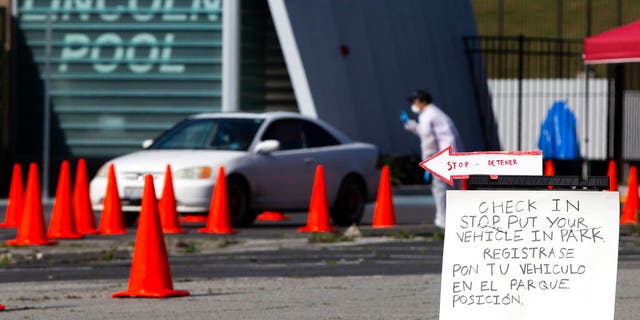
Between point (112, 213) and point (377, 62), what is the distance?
15.0 metres

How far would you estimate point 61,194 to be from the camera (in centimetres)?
1733

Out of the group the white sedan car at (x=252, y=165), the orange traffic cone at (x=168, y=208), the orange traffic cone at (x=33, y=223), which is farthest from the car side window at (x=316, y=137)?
the orange traffic cone at (x=33, y=223)

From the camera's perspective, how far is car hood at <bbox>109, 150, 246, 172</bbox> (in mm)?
19469

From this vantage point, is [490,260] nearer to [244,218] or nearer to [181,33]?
[244,218]

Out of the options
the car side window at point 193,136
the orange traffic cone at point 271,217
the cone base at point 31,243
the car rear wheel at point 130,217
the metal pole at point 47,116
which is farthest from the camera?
the metal pole at point 47,116

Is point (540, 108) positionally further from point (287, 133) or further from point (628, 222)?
point (287, 133)

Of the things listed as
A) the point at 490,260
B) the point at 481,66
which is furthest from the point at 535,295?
the point at 481,66

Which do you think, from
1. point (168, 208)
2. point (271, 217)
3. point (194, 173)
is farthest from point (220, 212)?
point (271, 217)

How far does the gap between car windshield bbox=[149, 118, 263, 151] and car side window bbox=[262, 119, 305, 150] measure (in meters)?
0.18

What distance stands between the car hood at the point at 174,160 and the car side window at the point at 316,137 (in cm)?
127

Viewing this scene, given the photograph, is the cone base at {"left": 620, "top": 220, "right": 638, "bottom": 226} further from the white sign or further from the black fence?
the black fence

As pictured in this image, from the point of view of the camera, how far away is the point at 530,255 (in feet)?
24.6

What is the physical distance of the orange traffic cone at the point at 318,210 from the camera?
19.0 meters

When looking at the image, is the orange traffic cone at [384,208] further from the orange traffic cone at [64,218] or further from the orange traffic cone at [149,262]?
the orange traffic cone at [149,262]
